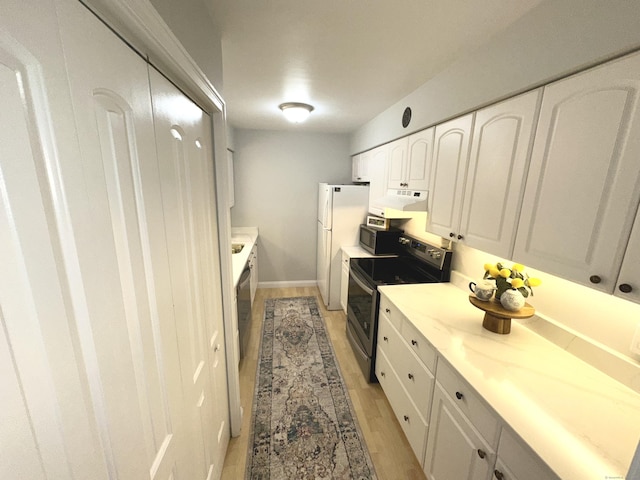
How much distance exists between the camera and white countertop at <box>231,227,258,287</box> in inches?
92.7

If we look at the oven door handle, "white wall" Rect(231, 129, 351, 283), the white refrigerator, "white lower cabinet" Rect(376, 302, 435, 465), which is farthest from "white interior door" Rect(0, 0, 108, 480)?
"white wall" Rect(231, 129, 351, 283)

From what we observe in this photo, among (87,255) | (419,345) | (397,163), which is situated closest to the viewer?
(87,255)

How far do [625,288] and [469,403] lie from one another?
2.31 feet

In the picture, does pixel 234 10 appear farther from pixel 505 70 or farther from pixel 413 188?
pixel 413 188

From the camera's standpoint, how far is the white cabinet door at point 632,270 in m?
0.82

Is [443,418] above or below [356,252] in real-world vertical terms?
below

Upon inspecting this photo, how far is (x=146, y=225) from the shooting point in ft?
Result: 2.34

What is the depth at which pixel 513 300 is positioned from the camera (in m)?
1.36

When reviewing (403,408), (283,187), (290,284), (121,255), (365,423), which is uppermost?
(283,187)

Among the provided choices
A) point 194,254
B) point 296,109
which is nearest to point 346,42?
point 296,109

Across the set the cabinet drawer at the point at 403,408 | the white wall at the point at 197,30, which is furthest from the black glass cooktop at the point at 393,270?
the white wall at the point at 197,30

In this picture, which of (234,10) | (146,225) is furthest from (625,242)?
(234,10)

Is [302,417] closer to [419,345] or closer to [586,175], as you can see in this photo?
[419,345]

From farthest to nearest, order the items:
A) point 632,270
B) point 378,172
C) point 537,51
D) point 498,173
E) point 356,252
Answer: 1. point 356,252
2. point 378,172
3. point 498,173
4. point 537,51
5. point 632,270
